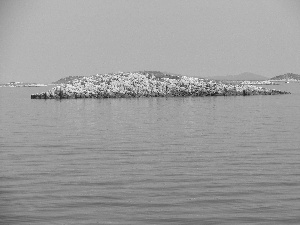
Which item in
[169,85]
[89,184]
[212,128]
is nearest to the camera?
[89,184]

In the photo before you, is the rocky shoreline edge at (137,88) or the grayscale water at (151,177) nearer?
the grayscale water at (151,177)

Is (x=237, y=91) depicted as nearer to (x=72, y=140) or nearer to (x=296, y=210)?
(x=72, y=140)

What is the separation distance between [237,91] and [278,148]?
3390 inches

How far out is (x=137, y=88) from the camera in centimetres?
10725

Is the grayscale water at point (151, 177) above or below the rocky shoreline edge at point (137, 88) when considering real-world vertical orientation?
below

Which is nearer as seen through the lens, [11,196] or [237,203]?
[237,203]

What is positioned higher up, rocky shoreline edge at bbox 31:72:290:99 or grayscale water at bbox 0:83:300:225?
rocky shoreline edge at bbox 31:72:290:99

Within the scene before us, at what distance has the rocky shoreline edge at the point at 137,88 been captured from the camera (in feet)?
348

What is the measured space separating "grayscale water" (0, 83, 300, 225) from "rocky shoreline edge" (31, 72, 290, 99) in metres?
66.7

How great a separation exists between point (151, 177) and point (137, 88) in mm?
86536

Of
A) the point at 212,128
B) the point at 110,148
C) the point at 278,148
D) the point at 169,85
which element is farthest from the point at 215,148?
the point at 169,85

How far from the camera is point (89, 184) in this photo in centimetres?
1995

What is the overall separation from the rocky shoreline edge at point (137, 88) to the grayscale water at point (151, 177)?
6671 cm

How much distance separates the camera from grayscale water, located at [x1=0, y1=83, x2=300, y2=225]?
16.0 metres
